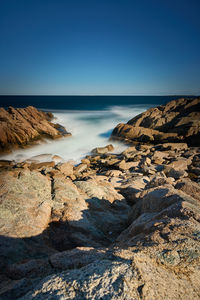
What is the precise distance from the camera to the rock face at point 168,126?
63.2ft

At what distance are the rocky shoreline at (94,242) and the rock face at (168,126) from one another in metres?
14.1

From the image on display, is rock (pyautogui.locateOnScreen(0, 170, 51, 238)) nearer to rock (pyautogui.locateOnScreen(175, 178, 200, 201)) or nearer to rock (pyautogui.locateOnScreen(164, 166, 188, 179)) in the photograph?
rock (pyautogui.locateOnScreen(175, 178, 200, 201))

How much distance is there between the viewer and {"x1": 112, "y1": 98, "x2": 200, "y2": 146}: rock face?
63.2ft

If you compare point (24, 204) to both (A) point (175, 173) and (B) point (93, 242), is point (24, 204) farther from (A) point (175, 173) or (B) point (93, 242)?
(A) point (175, 173)

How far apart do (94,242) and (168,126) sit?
70.2ft

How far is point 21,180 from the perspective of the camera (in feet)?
16.6

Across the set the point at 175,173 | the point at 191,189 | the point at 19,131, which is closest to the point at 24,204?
the point at 191,189

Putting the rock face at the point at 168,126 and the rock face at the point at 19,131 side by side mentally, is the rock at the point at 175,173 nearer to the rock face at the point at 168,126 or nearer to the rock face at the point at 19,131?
the rock face at the point at 168,126

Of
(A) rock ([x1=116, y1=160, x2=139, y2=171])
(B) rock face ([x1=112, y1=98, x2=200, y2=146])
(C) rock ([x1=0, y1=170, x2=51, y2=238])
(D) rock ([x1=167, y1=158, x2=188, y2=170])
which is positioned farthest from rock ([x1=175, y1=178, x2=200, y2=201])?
(B) rock face ([x1=112, y1=98, x2=200, y2=146])

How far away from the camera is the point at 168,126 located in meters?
22.4

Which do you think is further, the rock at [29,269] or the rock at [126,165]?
the rock at [126,165]

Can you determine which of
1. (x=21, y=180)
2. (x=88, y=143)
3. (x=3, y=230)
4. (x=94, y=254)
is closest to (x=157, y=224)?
(x=94, y=254)

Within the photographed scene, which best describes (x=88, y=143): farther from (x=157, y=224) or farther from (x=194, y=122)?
(x=157, y=224)

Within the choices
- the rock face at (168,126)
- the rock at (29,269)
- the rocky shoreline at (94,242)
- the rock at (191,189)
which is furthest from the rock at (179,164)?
the rock at (29,269)
